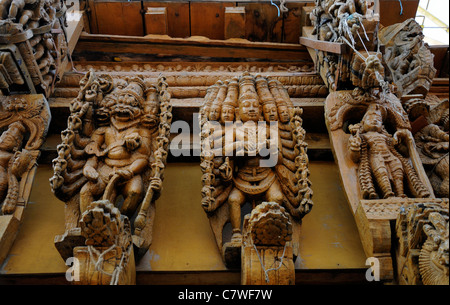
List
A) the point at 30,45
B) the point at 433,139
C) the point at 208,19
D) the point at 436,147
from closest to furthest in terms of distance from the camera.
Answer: the point at 436,147
the point at 433,139
the point at 30,45
the point at 208,19

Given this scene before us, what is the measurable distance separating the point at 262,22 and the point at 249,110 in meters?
2.98

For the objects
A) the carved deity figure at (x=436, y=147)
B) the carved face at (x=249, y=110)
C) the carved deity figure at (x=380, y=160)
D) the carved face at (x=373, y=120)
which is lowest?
the carved deity figure at (x=436, y=147)

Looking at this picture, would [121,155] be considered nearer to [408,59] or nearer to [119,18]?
[119,18]

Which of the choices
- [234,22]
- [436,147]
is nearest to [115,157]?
[436,147]

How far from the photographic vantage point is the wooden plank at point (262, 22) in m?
6.60

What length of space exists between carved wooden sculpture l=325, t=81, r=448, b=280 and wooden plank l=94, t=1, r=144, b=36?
3432mm

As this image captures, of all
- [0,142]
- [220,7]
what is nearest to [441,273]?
[0,142]

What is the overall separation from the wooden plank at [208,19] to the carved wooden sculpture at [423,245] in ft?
14.2

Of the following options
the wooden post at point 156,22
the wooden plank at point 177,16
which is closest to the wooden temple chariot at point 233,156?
the wooden post at point 156,22

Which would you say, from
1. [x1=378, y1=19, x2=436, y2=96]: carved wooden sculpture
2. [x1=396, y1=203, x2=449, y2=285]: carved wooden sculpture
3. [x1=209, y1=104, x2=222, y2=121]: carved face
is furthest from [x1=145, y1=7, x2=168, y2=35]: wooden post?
[x1=396, y1=203, x2=449, y2=285]: carved wooden sculpture

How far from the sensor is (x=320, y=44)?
202 inches

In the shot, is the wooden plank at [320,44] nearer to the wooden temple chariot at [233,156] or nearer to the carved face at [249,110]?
the wooden temple chariot at [233,156]

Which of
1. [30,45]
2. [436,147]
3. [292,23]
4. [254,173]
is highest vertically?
[30,45]
